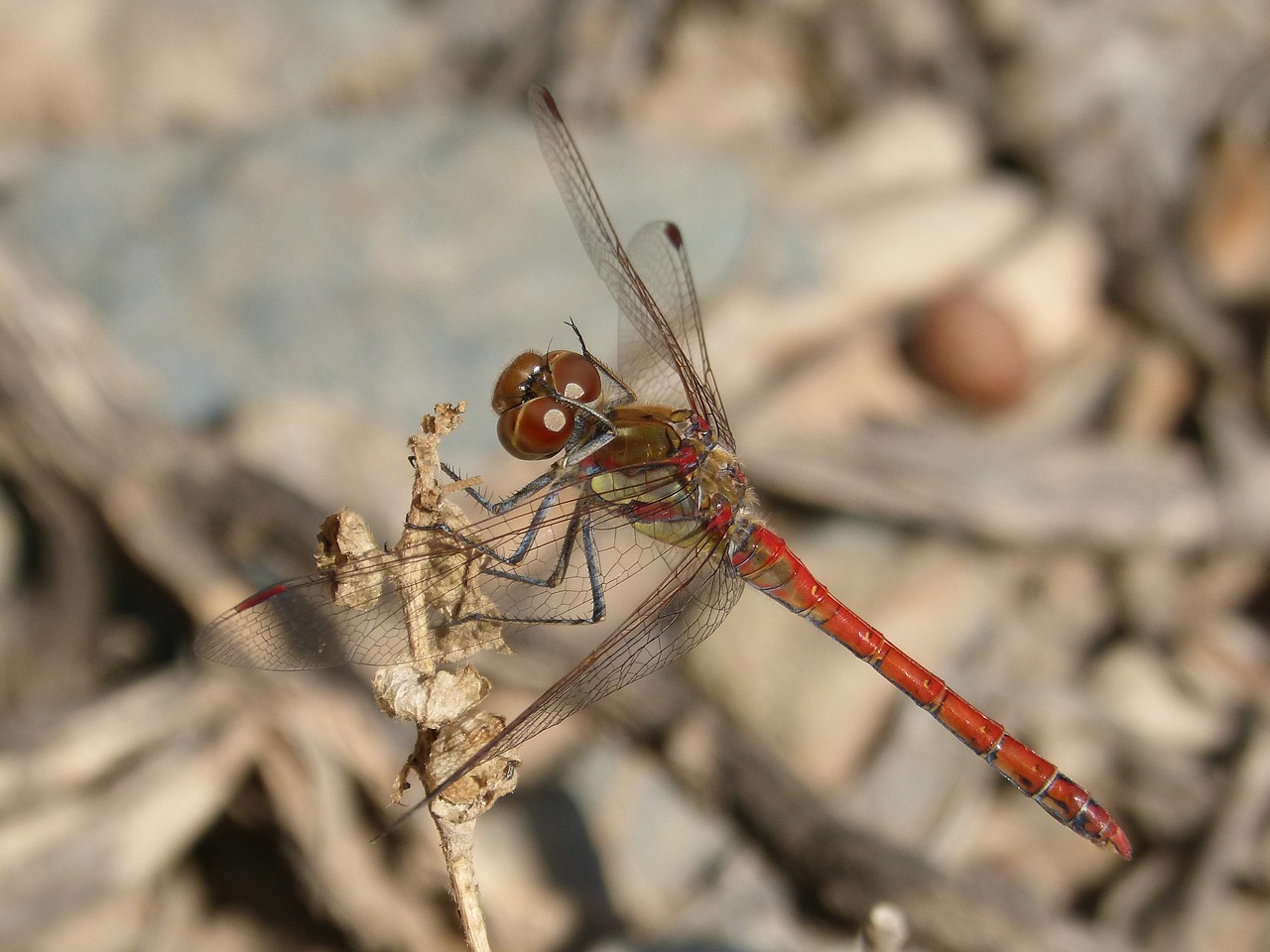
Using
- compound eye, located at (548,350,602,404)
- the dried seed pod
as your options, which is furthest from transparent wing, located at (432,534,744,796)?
the dried seed pod

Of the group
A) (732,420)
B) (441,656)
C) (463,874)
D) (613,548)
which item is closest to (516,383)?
(613,548)

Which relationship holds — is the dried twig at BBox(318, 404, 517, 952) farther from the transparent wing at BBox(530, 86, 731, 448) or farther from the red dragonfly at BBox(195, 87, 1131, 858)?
the transparent wing at BBox(530, 86, 731, 448)

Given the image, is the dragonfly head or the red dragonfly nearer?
the red dragonfly

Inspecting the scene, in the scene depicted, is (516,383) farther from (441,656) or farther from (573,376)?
(441,656)

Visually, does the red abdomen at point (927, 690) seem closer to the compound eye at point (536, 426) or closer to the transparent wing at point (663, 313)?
the transparent wing at point (663, 313)

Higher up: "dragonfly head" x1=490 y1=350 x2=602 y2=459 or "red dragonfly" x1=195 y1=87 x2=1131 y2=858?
"dragonfly head" x1=490 y1=350 x2=602 y2=459

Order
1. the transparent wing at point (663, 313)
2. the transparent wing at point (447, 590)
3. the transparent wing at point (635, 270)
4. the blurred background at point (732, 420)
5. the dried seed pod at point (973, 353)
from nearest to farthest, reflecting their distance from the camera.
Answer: the transparent wing at point (447, 590) < the transparent wing at point (635, 270) < the transparent wing at point (663, 313) < the blurred background at point (732, 420) < the dried seed pod at point (973, 353)

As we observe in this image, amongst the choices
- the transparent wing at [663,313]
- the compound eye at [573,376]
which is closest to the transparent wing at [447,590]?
the compound eye at [573,376]
